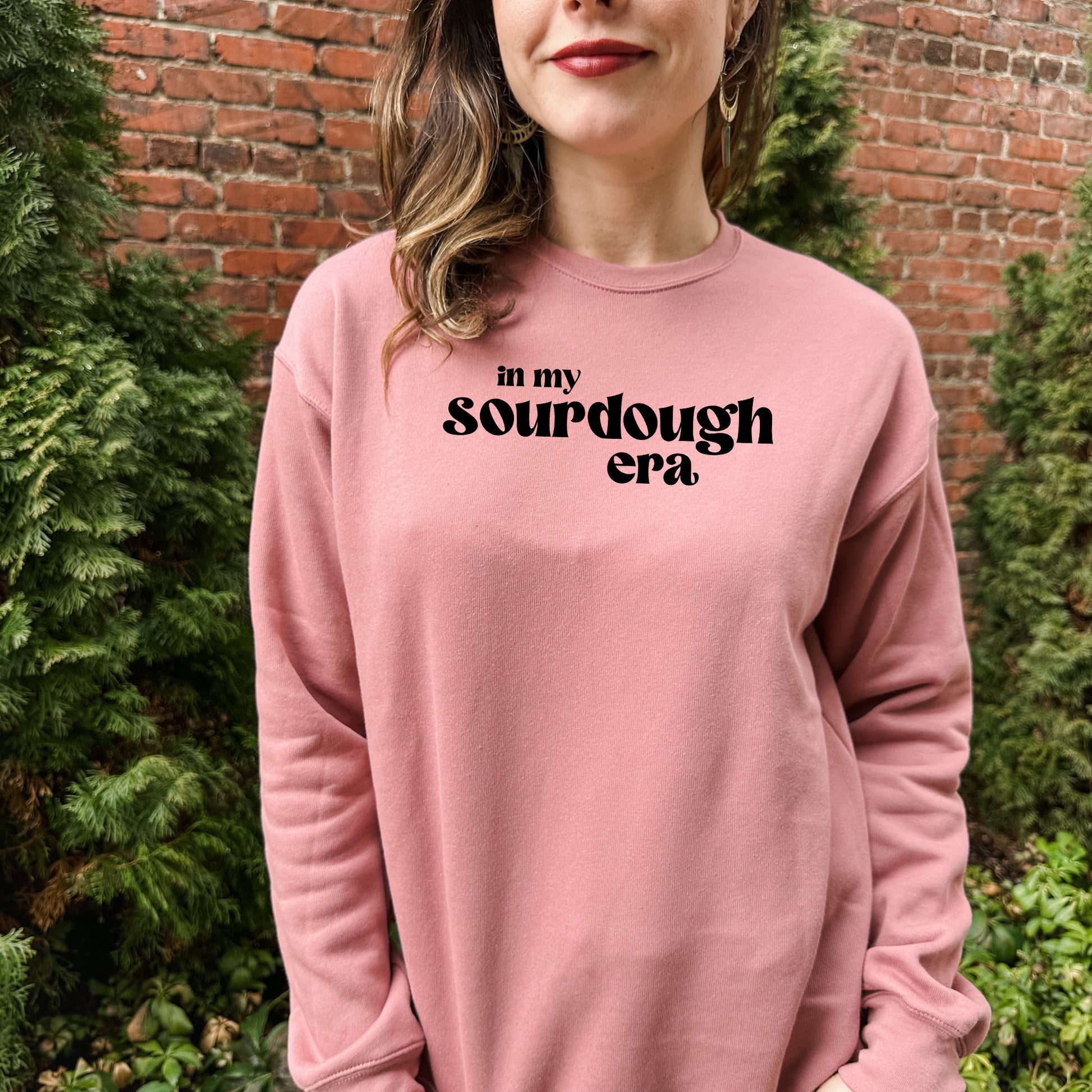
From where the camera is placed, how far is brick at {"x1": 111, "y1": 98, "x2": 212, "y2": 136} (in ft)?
8.89

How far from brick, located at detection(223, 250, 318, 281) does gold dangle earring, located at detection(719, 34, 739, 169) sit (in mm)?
1933

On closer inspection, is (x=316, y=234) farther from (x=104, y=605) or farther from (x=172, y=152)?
(x=104, y=605)

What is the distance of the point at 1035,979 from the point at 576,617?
236 centimetres

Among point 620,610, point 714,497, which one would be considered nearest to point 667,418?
point 714,497

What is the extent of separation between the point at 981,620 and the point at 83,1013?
10.4 ft

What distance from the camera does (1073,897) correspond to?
2.82m

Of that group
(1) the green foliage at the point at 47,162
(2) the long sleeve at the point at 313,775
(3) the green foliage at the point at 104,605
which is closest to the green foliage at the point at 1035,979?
(2) the long sleeve at the point at 313,775

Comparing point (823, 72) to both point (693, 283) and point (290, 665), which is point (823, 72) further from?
point (290, 665)

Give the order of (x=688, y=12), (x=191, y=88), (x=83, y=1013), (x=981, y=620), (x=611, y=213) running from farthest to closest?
(x=981, y=620) → (x=191, y=88) → (x=83, y=1013) → (x=611, y=213) → (x=688, y=12)

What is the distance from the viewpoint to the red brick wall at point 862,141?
2.78 m

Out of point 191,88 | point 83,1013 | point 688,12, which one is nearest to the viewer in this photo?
point 688,12

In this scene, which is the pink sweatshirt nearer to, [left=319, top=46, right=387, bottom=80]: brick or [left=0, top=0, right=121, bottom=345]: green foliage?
[left=0, top=0, right=121, bottom=345]: green foliage

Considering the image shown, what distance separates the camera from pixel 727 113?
1.19 m

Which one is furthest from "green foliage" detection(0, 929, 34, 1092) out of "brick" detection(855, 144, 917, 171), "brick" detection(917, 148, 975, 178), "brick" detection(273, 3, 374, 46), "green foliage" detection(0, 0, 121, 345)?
"brick" detection(917, 148, 975, 178)
